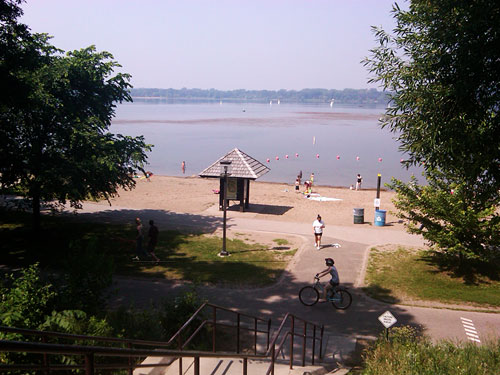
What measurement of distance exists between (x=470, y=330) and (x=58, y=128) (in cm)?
1687

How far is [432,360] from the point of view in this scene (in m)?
8.19

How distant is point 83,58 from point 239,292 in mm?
13899

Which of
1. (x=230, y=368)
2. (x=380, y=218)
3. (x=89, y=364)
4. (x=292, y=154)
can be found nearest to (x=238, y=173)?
(x=380, y=218)

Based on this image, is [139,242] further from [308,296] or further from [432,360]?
[432,360]

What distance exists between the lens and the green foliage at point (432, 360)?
306 inches

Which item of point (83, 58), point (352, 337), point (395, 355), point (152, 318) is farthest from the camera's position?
point (83, 58)

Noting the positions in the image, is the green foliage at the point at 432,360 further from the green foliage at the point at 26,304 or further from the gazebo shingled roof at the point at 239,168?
the gazebo shingled roof at the point at 239,168

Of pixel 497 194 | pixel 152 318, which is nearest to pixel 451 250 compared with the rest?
pixel 497 194

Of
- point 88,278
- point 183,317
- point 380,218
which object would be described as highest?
point 88,278

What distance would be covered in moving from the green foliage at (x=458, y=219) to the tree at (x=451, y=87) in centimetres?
7

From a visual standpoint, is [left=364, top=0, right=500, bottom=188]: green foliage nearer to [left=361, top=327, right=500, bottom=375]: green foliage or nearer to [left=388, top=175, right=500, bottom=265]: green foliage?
[left=388, top=175, right=500, bottom=265]: green foliage

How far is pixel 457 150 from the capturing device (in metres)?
12.9

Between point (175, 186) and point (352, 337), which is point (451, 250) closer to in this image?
point (352, 337)

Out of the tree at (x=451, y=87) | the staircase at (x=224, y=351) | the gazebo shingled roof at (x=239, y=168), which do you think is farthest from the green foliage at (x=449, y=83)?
the gazebo shingled roof at (x=239, y=168)
